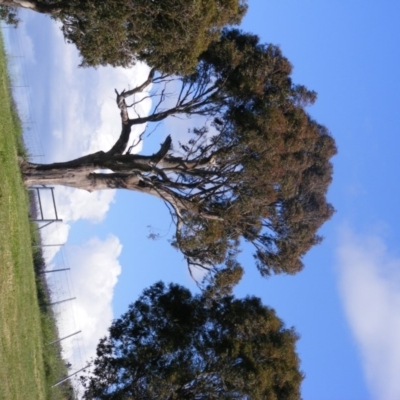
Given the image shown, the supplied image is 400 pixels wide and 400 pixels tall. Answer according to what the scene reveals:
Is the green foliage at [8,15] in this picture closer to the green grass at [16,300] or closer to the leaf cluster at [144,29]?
the green grass at [16,300]

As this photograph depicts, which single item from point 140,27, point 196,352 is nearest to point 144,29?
point 140,27

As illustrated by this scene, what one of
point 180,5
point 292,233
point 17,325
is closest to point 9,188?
point 17,325

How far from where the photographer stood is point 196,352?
21938 millimetres

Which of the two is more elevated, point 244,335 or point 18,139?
point 18,139

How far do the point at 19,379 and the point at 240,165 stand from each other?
1033 centimetres

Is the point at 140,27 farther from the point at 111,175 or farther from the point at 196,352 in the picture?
the point at 196,352

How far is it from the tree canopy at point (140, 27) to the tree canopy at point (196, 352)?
916cm

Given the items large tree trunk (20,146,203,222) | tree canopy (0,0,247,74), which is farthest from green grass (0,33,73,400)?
tree canopy (0,0,247,74)

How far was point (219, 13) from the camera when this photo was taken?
17.8 metres

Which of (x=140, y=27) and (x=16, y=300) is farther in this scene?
(x=16, y=300)

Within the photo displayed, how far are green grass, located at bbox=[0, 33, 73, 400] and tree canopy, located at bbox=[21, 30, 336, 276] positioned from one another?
2952mm

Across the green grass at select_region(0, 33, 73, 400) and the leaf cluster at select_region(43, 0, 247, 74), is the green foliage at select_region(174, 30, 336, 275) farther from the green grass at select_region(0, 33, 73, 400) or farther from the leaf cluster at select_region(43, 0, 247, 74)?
the green grass at select_region(0, 33, 73, 400)

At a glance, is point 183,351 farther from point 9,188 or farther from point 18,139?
point 18,139

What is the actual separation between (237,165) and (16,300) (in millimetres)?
8983
